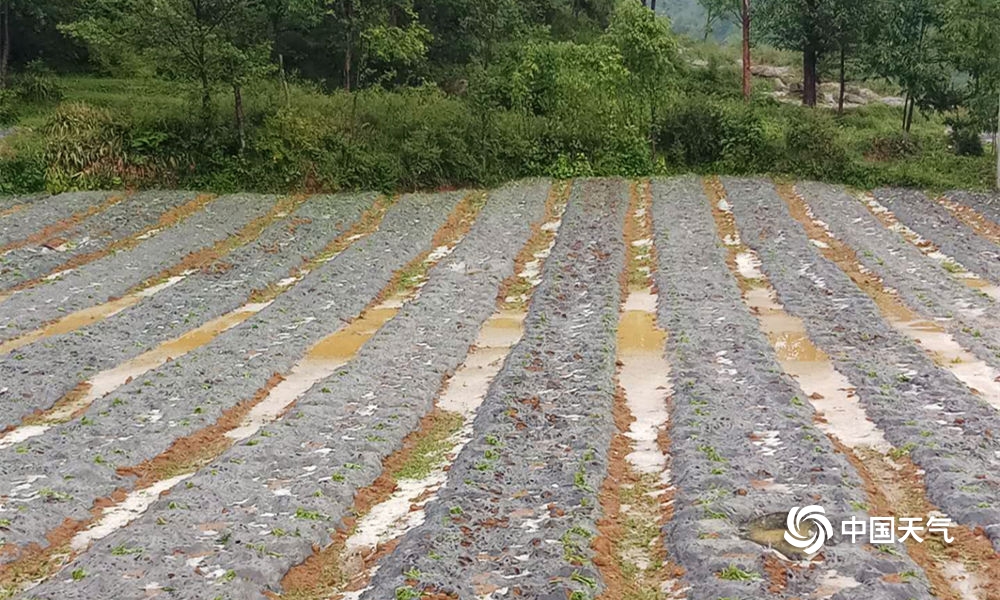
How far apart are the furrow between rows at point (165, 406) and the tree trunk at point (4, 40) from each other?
1946cm

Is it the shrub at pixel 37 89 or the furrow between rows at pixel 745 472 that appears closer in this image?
the furrow between rows at pixel 745 472

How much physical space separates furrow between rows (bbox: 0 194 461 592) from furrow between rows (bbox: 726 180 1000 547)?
254 inches

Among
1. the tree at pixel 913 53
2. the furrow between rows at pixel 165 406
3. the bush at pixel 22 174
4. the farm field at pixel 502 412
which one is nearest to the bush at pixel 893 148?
the tree at pixel 913 53

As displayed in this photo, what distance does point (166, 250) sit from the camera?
18.1 metres

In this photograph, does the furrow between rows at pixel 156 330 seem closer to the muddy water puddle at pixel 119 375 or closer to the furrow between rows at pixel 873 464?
the muddy water puddle at pixel 119 375

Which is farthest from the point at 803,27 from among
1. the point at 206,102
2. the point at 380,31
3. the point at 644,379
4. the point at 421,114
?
the point at 644,379

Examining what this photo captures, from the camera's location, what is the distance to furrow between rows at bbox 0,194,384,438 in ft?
33.3

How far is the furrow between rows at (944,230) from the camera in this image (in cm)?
1550

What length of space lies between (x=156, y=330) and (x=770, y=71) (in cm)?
3487

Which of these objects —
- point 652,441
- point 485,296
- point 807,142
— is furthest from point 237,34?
point 652,441

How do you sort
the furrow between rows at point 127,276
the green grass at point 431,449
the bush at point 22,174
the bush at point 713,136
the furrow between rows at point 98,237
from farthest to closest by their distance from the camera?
the bush at point 713,136 < the bush at point 22,174 < the furrow between rows at point 98,237 < the furrow between rows at point 127,276 < the green grass at point 431,449

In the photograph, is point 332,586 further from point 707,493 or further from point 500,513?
point 707,493

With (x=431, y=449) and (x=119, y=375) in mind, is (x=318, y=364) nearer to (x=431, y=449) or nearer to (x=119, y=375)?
(x=119, y=375)

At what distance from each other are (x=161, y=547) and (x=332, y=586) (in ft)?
3.85
